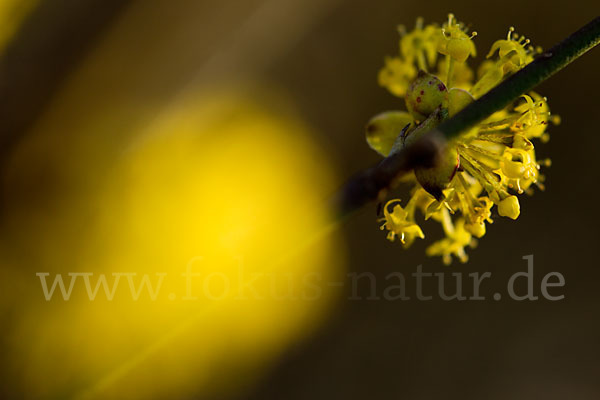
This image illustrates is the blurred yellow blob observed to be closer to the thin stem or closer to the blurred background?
the blurred background

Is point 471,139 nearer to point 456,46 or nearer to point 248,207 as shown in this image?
point 456,46

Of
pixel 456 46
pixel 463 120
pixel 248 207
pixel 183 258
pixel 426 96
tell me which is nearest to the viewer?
pixel 463 120

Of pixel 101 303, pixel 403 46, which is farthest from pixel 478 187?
pixel 101 303

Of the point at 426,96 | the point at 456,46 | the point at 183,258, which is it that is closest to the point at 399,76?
the point at 456,46

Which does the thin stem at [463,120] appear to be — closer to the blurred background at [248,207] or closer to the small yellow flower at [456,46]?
the small yellow flower at [456,46]

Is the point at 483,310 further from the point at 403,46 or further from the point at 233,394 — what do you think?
the point at 403,46

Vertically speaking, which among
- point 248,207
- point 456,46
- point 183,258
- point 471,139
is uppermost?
point 248,207

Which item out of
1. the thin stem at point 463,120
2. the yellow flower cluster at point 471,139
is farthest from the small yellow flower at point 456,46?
the thin stem at point 463,120
